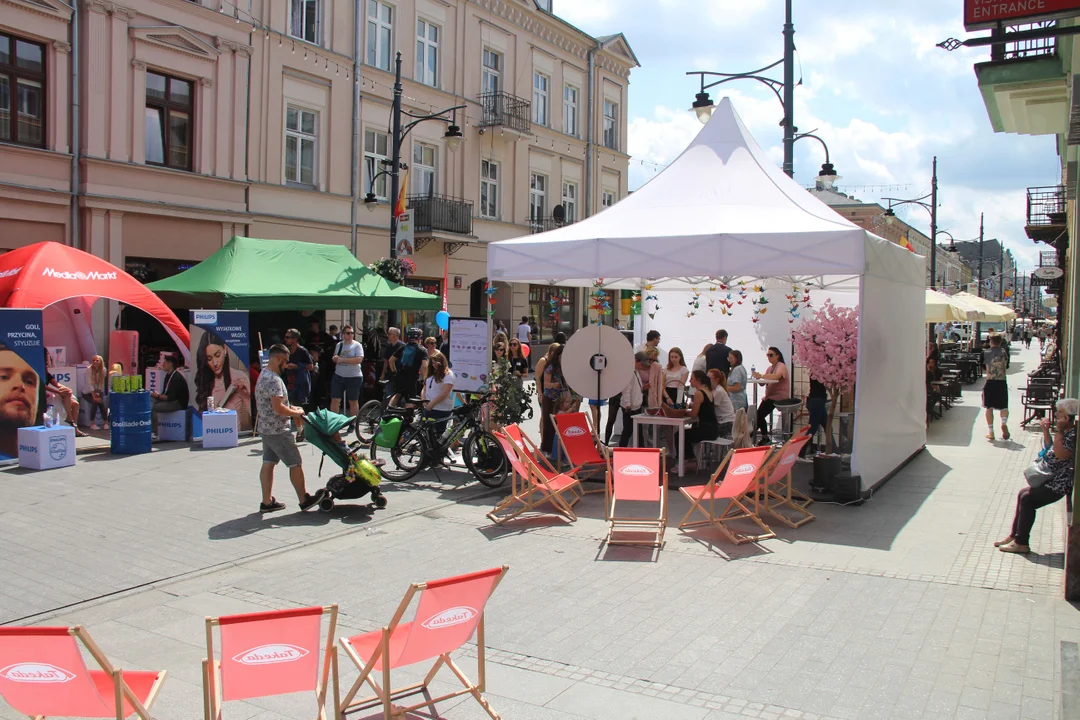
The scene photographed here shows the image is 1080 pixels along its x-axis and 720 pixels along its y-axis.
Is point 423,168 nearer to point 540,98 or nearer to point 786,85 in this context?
point 540,98

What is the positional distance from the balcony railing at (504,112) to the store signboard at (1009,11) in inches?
889

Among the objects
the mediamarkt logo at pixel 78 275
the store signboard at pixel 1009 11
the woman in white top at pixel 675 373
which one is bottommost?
the woman in white top at pixel 675 373

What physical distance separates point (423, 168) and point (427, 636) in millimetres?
22981

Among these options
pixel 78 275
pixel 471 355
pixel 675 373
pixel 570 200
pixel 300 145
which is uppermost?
pixel 570 200

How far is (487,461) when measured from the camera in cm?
985

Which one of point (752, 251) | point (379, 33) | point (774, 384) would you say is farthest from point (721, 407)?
point (379, 33)

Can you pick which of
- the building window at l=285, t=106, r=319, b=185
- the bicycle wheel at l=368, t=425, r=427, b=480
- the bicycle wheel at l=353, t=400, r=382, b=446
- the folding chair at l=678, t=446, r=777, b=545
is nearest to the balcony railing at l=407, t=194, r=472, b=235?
the building window at l=285, t=106, r=319, b=185

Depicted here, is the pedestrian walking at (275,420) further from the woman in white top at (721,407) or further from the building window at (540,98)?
the building window at (540,98)

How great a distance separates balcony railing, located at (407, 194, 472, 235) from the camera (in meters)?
24.6

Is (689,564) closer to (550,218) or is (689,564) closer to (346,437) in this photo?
(346,437)

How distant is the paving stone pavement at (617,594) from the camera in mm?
4383

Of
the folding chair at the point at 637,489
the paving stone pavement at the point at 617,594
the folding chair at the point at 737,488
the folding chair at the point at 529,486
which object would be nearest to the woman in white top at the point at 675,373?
the paving stone pavement at the point at 617,594

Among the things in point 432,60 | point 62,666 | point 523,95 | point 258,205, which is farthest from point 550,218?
point 62,666

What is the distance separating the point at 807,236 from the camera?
28.1ft
